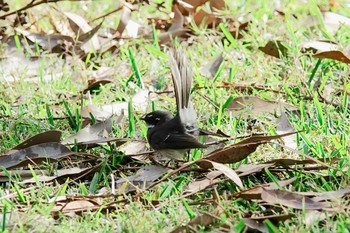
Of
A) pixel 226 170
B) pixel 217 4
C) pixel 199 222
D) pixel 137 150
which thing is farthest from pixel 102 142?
pixel 217 4

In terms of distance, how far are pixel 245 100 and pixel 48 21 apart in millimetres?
2359

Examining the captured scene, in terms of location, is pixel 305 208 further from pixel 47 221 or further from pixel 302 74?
pixel 302 74

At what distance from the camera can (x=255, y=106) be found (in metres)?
4.55

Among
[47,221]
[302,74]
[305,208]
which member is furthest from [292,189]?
[302,74]

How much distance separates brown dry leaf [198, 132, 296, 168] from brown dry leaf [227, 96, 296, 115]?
831mm

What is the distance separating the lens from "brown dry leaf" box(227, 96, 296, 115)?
4.51 m

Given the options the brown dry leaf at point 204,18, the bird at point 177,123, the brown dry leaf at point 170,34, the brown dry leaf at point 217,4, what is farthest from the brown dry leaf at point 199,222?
the brown dry leaf at point 217,4

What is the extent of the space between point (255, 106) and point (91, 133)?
941 mm

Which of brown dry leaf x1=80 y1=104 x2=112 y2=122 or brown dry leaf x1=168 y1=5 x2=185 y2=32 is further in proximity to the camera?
brown dry leaf x1=168 y1=5 x2=185 y2=32

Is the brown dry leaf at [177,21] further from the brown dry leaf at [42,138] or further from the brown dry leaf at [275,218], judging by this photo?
the brown dry leaf at [275,218]

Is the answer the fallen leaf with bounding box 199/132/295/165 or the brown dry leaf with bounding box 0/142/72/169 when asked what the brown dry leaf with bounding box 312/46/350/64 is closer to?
the fallen leaf with bounding box 199/132/295/165

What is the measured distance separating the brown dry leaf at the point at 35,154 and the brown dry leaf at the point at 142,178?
0.37 metres

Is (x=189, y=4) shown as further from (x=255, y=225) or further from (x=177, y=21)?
(x=255, y=225)

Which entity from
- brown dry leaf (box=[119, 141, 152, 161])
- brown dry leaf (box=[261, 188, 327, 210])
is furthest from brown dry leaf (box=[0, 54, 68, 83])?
brown dry leaf (box=[261, 188, 327, 210])
